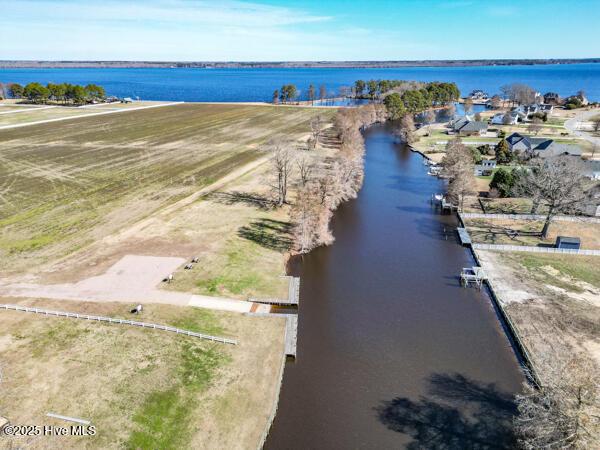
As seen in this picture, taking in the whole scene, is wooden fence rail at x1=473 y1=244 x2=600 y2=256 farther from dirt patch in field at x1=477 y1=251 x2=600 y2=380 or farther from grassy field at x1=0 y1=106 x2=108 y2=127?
grassy field at x1=0 y1=106 x2=108 y2=127

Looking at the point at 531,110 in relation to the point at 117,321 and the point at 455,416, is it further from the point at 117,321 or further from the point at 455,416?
the point at 117,321

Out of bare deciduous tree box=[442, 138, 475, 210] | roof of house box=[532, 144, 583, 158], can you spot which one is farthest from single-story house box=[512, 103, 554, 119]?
bare deciduous tree box=[442, 138, 475, 210]

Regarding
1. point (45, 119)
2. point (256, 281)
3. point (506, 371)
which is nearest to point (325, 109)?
point (45, 119)

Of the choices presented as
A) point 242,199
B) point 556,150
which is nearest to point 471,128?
point 556,150

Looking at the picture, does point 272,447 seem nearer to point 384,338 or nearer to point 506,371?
point 384,338

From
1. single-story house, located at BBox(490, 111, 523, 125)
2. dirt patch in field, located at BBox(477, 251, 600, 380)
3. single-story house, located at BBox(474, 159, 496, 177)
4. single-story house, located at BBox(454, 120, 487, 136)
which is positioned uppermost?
single-story house, located at BBox(490, 111, 523, 125)
